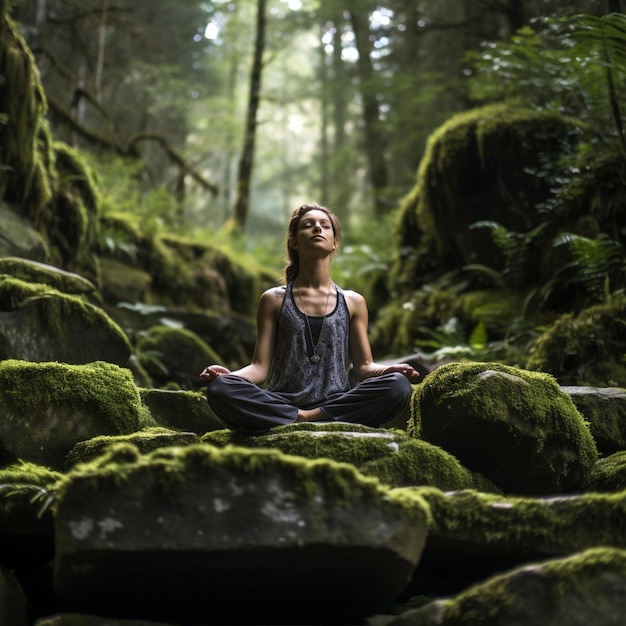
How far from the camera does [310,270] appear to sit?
542 centimetres

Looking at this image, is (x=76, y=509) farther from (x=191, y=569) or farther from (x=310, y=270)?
(x=310, y=270)

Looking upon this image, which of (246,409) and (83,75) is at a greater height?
(83,75)

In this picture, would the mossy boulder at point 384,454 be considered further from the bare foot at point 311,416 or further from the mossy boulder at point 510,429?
the bare foot at point 311,416

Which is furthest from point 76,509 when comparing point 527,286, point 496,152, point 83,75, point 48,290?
point 83,75

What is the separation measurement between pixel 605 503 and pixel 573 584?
0.64 metres

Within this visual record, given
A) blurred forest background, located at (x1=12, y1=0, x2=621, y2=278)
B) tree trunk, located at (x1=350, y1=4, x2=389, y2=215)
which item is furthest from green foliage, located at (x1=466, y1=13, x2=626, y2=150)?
tree trunk, located at (x1=350, y1=4, x2=389, y2=215)

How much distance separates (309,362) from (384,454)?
1330 millimetres

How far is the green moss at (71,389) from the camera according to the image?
4430 mm

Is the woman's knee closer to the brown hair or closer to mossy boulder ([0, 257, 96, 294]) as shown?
the brown hair

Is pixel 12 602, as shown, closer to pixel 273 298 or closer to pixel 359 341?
pixel 273 298

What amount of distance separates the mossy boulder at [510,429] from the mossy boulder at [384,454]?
157 mm

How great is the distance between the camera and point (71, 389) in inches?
182

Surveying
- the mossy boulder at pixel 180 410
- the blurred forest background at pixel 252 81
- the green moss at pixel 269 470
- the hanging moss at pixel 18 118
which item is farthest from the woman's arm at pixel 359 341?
the hanging moss at pixel 18 118

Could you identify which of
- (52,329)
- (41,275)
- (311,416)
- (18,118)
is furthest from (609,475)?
(18,118)
